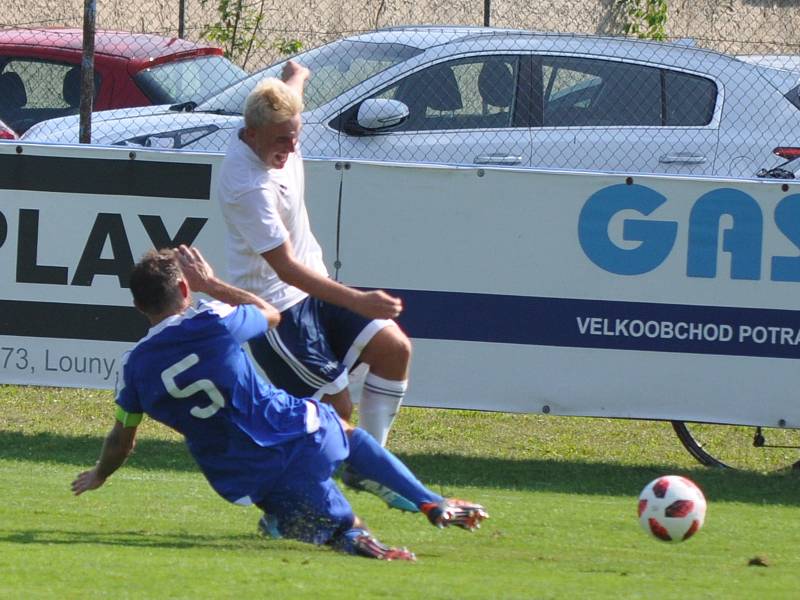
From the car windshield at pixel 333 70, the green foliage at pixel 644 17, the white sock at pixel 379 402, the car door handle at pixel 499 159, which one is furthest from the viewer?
the green foliage at pixel 644 17

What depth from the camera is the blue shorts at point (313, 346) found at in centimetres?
607

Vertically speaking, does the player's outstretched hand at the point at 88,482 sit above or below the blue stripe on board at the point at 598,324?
below

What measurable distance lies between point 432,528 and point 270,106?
207 centimetres

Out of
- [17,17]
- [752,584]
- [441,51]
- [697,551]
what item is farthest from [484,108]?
[17,17]

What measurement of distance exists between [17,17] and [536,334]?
1447 centimetres

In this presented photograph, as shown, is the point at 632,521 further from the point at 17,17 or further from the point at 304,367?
the point at 17,17

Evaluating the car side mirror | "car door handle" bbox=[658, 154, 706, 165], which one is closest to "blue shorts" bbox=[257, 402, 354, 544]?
the car side mirror

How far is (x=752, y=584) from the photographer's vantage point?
5309 millimetres

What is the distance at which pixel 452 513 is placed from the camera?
5539mm

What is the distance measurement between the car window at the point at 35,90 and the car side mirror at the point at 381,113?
4743mm

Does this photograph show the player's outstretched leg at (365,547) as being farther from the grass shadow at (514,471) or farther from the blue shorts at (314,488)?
the grass shadow at (514,471)

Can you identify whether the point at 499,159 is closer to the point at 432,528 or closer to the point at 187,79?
the point at 432,528

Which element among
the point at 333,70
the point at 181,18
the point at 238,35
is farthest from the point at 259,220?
the point at 181,18

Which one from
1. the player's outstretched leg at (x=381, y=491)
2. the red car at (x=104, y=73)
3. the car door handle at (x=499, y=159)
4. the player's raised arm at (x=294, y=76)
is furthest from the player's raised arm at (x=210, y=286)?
the red car at (x=104, y=73)
